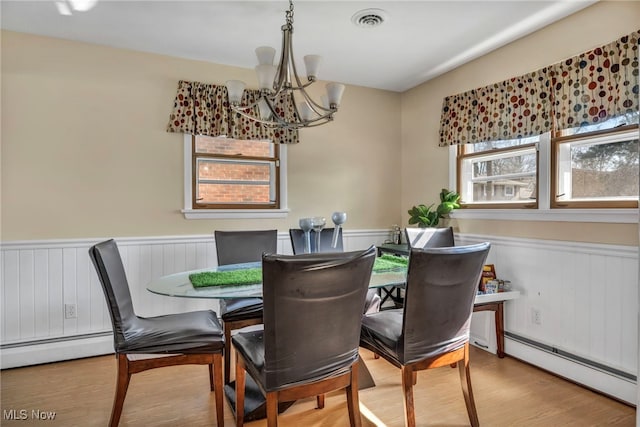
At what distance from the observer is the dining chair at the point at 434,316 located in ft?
5.56

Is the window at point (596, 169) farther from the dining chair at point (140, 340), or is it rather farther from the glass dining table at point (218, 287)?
the dining chair at point (140, 340)

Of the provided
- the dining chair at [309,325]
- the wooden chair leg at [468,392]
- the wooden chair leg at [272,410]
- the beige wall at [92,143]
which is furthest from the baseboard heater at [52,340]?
the wooden chair leg at [468,392]

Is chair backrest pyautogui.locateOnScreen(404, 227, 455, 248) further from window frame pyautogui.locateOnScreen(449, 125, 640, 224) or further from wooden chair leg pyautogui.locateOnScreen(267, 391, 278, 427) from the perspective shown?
wooden chair leg pyautogui.locateOnScreen(267, 391, 278, 427)

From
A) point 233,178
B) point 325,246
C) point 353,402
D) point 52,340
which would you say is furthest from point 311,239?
point 52,340

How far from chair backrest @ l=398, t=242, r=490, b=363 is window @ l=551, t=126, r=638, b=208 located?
1.15m

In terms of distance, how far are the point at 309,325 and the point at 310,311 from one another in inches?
2.5

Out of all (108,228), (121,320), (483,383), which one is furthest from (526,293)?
(108,228)

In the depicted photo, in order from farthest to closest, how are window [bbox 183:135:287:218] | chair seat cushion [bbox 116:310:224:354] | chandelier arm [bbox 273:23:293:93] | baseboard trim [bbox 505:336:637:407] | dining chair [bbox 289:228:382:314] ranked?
window [bbox 183:135:287:218] → dining chair [bbox 289:228:382:314] → baseboard trim [bbox 505:336:637:407] → chandelier arm [bbox 273:23:293:93] → chair seat cushion [bbox 116:310:224:354]

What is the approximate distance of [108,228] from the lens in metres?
2.97

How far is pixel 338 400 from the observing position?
Answer: 2.24m

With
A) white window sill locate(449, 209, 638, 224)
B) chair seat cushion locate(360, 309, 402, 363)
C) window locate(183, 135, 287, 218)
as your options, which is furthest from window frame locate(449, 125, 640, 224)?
window locate(183, 135, 287, 218)

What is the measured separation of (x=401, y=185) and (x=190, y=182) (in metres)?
2.20

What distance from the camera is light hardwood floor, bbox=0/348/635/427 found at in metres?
2.04

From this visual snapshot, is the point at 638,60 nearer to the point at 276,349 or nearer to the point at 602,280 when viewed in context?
the point at 602,280
